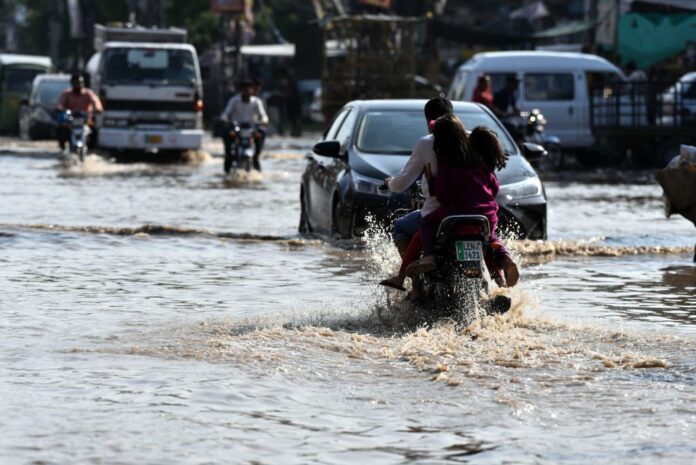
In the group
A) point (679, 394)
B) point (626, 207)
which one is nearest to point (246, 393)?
point (679, 394)

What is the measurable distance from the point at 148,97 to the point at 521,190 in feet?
59.5

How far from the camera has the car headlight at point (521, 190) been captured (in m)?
14.7

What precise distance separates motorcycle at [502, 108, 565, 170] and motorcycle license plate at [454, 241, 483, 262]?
16829mm

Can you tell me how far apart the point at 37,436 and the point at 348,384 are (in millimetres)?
1769

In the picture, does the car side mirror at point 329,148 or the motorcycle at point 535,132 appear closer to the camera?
the car side mirror at point 329,148

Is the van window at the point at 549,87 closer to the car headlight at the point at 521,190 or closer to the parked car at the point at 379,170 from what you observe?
the parked car at the point at 379,170

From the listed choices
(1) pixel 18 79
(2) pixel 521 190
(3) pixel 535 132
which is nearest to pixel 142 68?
(3) pixel 535 132

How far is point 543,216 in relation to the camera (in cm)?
1492

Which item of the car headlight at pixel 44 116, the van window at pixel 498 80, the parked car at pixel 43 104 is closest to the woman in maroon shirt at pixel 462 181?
the van window at pixel 498 80

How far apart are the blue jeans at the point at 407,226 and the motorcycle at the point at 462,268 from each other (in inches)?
18.1

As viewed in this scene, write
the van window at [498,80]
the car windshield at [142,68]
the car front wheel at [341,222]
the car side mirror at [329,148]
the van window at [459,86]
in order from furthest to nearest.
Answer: the car windshield at [142,68]
the van window at [498,80]
the van window at [459,86]
the car side mirror at [329,148]
the car front wheel at [341,222]

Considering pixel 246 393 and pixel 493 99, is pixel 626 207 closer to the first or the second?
pixel 493 99

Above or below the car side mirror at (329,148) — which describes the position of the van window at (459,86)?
below

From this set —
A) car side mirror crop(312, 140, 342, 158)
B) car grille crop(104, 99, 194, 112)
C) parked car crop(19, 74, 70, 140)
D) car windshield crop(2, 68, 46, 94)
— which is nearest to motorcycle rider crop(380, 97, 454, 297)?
car side mirror crop(312, 140, 342, 158)
